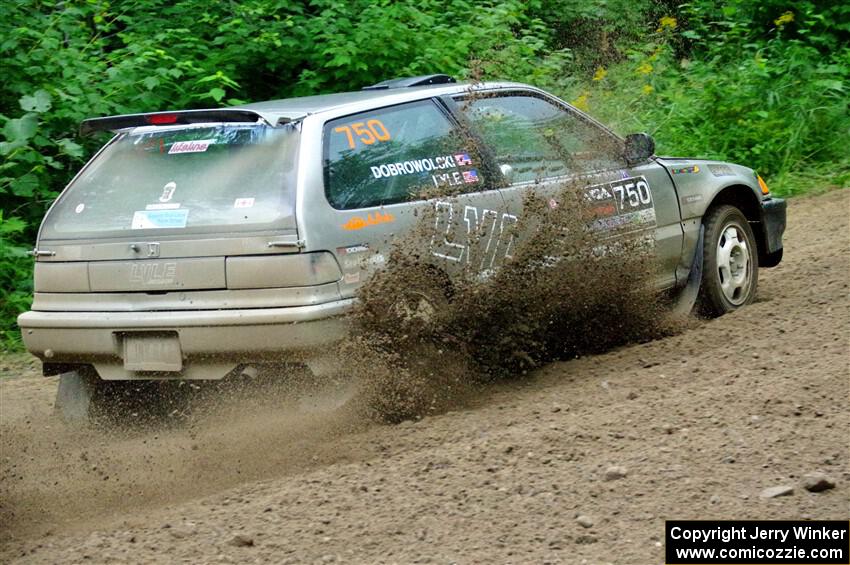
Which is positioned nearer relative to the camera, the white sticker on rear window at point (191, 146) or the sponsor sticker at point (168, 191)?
the sponsor sticker at point (168, 191)

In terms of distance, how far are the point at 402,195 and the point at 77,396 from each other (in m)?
2.00

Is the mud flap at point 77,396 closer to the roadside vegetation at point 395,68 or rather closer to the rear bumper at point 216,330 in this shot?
the rear bumper at point 216,330

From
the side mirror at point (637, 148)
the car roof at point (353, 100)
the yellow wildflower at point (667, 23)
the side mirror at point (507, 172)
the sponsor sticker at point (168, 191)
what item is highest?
the car roof at point (353, 100)

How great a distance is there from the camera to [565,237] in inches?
244

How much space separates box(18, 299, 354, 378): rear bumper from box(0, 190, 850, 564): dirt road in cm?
40

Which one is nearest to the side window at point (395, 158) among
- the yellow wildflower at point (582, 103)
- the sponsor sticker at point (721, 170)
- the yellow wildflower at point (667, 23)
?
the sponsor sticker at point (721, 170)

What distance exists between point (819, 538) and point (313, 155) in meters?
2.88

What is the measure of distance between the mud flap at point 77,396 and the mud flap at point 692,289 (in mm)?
3462

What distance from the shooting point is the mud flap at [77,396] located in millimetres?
5977

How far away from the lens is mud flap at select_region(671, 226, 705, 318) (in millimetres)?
7074

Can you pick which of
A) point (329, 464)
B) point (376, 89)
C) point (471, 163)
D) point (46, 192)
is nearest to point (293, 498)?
point (329, 464)

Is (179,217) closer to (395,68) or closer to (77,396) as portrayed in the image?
(77,396)

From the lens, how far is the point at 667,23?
14039 mm

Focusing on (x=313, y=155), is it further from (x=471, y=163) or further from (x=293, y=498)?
(x=293, y=498)
